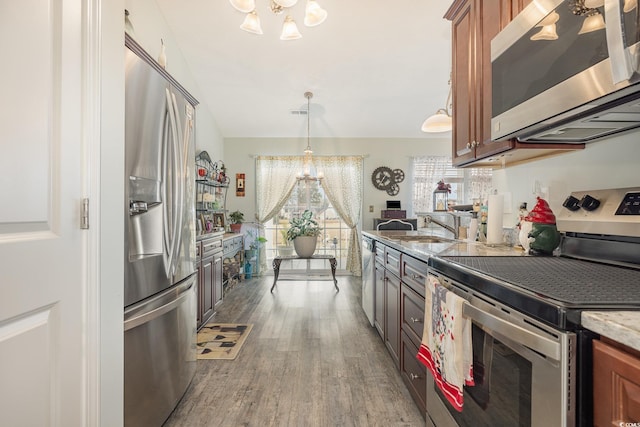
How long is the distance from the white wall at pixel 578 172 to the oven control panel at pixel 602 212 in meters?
0.06

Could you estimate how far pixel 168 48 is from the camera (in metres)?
3.52

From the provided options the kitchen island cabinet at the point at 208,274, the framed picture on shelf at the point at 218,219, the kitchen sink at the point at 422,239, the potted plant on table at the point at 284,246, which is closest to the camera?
the kitchen sink at the point at 422,239

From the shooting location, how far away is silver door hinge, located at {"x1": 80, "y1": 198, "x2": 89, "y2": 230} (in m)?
0.94

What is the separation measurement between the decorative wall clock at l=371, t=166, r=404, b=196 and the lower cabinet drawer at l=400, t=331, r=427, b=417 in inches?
158

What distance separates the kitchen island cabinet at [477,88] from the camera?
151 cm

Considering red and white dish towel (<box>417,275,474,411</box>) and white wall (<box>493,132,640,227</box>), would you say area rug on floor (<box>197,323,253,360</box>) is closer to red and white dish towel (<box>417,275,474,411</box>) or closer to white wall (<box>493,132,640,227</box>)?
red and white dish towel (<box>417,275,474,411</box>)

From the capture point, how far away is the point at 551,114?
3.56 feet

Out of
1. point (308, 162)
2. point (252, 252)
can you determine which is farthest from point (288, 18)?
point (252, 252)

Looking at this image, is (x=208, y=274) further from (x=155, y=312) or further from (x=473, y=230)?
(x=473, y=230)

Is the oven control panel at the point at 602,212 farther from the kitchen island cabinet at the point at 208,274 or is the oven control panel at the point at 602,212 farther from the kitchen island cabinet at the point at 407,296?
the kitchen island cabinet at the point at 208,274

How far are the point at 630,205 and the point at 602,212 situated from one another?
0.36ft

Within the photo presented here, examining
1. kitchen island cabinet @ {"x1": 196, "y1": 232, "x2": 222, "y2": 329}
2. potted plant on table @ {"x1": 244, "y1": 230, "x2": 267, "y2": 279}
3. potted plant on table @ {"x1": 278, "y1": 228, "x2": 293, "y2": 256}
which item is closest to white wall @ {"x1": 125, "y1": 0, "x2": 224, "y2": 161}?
potted plant on table @ {"x1": 244, "y1": 230, "x2": 267, "y2": 279}

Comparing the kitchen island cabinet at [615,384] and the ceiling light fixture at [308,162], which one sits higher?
the ceiling light fixture at [308,162]

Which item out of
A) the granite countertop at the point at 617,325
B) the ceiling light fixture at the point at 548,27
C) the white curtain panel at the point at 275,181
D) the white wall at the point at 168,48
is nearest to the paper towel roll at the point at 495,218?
the ceiling light fixture at the point at 548,27
